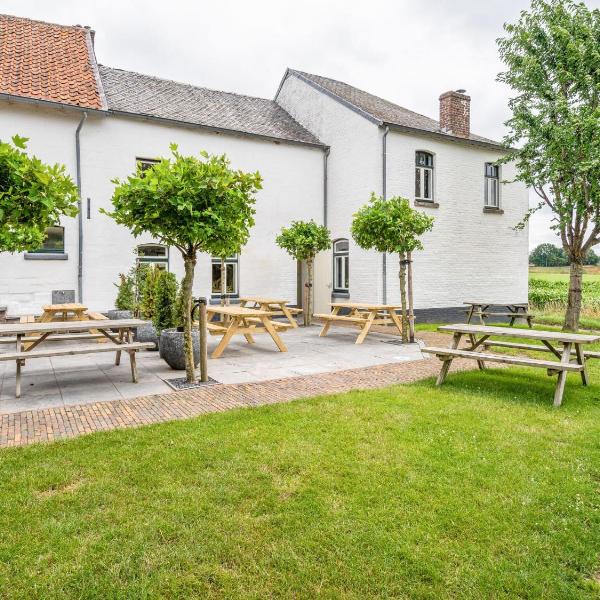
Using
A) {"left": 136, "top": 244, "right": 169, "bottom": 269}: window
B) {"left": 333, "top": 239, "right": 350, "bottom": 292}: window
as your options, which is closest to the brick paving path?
{"left": 136, "top": 244, "right": 169, "bottom": 269}: window

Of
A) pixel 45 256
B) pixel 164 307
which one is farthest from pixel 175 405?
pixel 45 256

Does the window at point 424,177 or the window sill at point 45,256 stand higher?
the window at point 424,177

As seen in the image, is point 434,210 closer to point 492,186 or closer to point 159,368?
point 492,186

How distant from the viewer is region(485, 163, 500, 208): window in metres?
16.2

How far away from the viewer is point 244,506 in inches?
120

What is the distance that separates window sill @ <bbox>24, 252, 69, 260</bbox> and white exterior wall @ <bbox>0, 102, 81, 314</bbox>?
86mm

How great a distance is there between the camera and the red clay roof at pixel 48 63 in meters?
11.2

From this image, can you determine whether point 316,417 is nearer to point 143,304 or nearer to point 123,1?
point 143,304

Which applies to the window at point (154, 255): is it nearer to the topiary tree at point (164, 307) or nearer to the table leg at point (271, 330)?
the topiary tree at point (164, 307)

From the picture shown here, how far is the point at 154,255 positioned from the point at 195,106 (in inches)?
206

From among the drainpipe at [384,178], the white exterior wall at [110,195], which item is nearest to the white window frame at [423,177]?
the drainpipe at [384,178]

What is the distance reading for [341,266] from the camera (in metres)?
15.2

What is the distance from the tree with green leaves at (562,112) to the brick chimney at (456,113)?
9.03 feet

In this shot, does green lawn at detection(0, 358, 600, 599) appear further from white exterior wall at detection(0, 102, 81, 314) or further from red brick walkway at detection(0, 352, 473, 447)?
white exterior wall at detection(0, 102, 81, 314)
